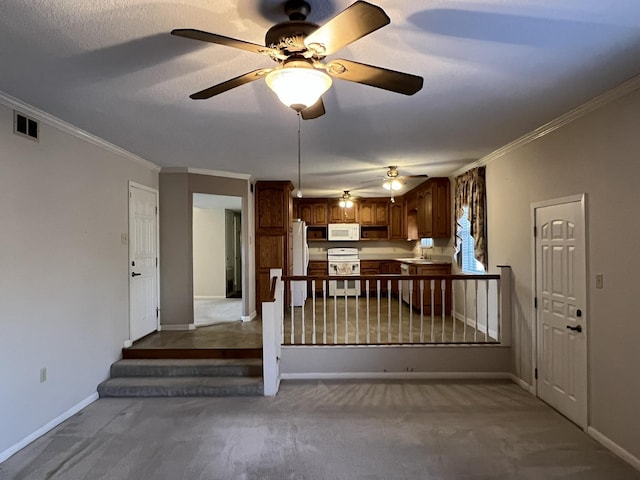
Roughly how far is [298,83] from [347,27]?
0.31m

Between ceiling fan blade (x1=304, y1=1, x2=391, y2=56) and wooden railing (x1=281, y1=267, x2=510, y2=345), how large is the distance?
108 inches

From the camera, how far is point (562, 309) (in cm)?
337

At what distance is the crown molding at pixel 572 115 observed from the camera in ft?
8.51

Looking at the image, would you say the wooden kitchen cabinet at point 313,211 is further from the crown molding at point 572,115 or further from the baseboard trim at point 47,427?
the baseboard trim at point 47,427

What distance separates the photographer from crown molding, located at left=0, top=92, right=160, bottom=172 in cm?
279

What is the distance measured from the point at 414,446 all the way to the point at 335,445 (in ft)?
1.91

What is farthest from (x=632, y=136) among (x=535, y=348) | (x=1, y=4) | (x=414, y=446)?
(x=1, y=4)

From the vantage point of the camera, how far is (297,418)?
336cm

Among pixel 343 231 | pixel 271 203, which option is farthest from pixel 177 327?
pixel 343 231

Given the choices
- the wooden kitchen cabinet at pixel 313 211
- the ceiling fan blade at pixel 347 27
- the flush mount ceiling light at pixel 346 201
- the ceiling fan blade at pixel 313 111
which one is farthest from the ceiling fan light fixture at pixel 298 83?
the wooden kitchen cabinet at pixel 313 211

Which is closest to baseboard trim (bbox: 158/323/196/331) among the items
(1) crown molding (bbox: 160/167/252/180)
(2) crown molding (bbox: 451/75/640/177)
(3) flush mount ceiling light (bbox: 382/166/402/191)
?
(1) crown molding (bbox: 160/167/252/180)

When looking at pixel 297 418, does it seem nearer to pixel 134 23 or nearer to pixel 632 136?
pixel 134 23

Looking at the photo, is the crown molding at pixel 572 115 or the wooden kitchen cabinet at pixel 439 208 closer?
the crown molding at pixel 572 115

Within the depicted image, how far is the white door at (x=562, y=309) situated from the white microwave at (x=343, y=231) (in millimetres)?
5472
